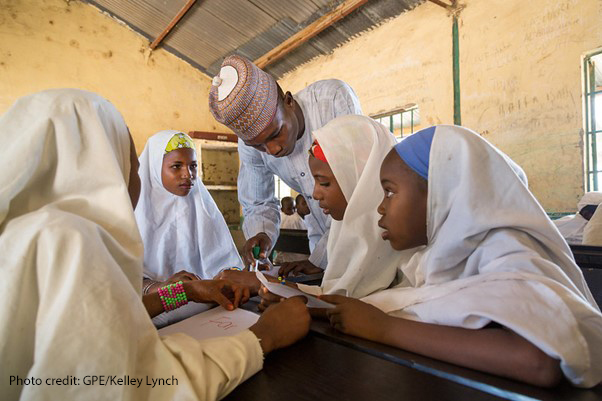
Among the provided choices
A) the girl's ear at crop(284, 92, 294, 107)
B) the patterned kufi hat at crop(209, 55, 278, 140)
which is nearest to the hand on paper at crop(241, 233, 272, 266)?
the patterned kufi hat at crop(209, 55, 278, 140)

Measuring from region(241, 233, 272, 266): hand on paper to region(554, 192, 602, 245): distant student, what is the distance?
210 cm

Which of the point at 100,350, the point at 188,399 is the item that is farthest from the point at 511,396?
the point at 100,350

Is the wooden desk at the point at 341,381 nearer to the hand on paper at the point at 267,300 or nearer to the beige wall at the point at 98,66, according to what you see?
the hand on paper at the point at 267,300

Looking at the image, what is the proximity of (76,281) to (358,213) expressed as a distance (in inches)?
38.8

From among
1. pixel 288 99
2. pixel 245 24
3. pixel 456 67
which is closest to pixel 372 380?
pixel 288 99

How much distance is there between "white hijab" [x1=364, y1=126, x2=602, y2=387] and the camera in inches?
27.0

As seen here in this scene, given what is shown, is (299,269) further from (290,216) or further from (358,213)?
(290,216)

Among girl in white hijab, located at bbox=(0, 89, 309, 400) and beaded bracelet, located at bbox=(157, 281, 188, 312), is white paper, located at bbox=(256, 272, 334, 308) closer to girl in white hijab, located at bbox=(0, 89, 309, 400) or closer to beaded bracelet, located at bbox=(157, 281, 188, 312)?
girl in white hijab, located at bbox=(0, 89, 309, 400)

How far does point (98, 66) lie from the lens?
521cm

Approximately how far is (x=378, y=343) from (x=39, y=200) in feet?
2.61

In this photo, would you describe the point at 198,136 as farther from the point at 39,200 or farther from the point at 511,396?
the point at 511,396

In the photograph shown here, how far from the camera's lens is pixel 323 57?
4.86 meters

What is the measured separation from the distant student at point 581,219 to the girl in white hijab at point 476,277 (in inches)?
78.1

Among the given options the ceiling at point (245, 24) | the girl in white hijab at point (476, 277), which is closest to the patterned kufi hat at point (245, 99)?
the girl in white hijab at point (476, 277)
